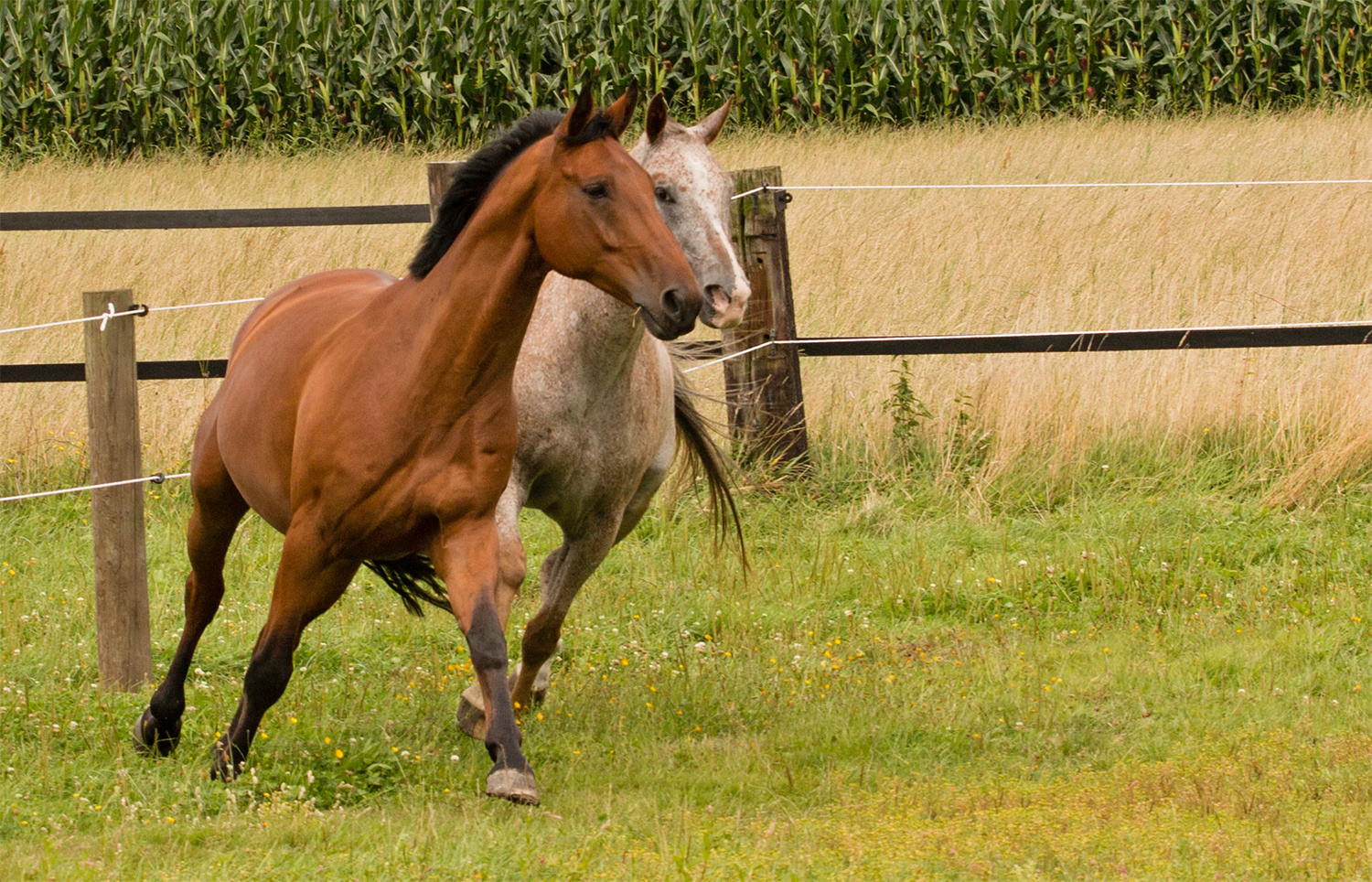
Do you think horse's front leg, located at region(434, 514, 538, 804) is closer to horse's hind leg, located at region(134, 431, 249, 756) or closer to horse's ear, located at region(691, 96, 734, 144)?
horse's hind leg, located at region(134, 431, 249, 756)

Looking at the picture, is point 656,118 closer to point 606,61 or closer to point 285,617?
point 285,617

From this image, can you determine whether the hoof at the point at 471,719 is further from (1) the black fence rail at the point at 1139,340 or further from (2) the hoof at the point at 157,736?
(1) the black fence rail at the point at 1139,340

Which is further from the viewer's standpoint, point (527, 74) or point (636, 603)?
point (527, 74)

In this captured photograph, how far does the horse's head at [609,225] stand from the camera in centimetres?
407

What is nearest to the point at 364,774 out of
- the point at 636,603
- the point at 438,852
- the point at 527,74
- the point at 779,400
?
the point at 438,852

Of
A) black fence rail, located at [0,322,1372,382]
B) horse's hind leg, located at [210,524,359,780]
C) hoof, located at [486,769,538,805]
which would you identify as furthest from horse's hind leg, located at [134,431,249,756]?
black fence rail, located at [0,322,1372,382]

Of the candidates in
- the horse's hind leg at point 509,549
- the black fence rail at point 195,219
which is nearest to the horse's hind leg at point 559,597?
the horse's hind leg at point 509,549

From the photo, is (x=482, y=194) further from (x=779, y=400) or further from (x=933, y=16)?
(x=933, y=16)

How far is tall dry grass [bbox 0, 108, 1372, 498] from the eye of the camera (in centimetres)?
870

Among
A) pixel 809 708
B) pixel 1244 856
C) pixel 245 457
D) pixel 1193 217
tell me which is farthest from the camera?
pixel 1193 217

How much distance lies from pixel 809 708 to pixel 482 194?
2.27 m

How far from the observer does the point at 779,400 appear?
852 cm

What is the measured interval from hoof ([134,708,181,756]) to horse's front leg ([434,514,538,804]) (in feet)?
4.82

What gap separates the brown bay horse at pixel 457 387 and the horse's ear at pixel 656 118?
0.45 metres
